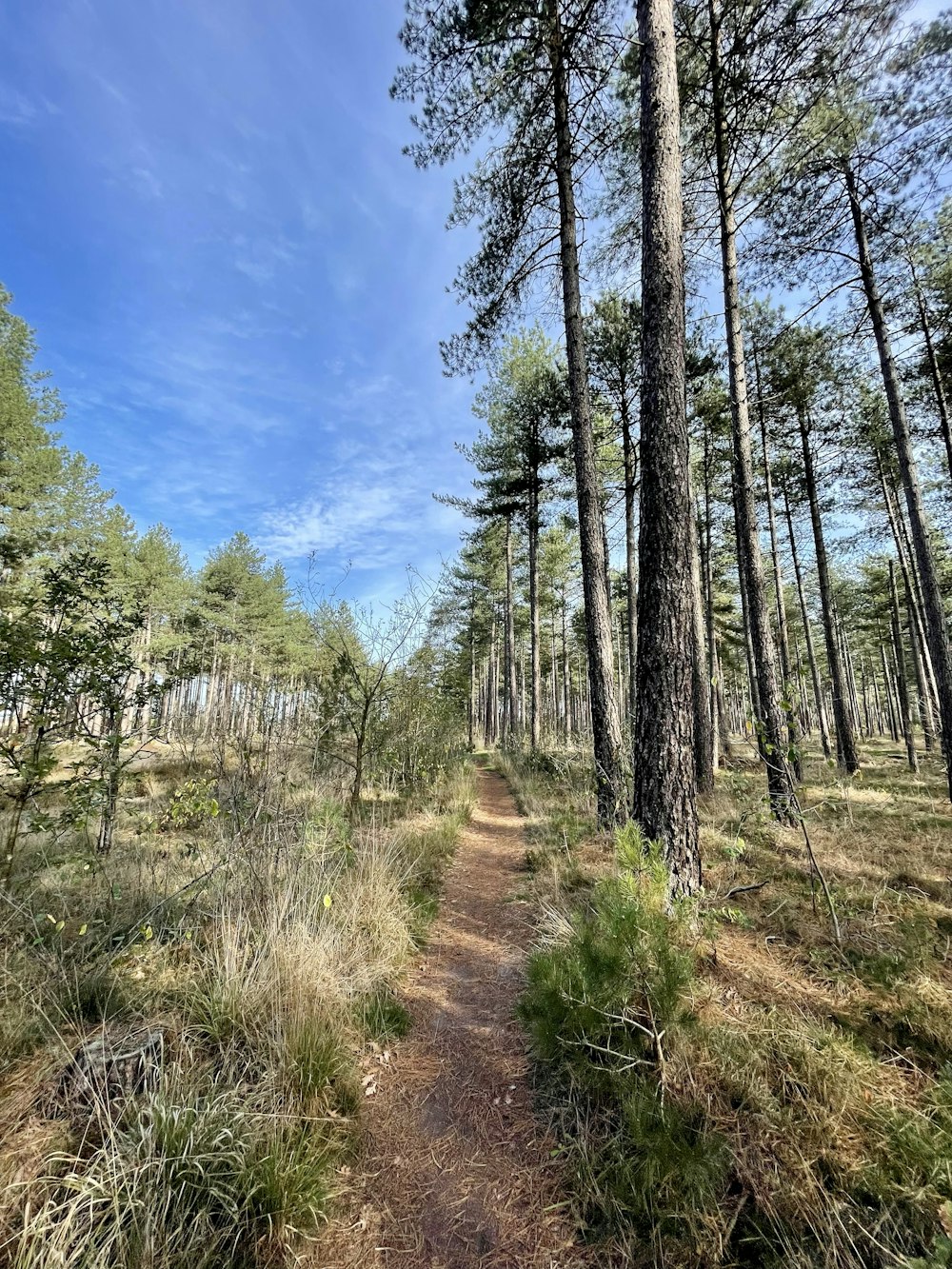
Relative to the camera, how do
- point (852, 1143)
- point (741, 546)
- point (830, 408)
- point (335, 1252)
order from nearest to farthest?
point (852, 1143) → point (335, 1252) → point (741, 546) → point (830, 408)

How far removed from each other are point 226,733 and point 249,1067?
4977 mm

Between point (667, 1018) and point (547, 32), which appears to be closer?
point (667, 1018)

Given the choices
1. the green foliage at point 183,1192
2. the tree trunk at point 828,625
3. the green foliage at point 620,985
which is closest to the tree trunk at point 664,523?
the green foliage at point 620,985

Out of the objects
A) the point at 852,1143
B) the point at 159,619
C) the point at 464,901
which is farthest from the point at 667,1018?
the point at 159,619

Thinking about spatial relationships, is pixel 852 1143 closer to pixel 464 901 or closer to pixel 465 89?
pixel 464 901

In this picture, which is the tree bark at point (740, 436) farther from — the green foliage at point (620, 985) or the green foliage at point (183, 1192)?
the green foliage at point (183, 1192)

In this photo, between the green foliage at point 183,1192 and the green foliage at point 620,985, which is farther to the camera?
Result: the green foliage at point 620,985

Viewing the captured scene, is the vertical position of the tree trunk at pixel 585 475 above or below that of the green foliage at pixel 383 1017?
above

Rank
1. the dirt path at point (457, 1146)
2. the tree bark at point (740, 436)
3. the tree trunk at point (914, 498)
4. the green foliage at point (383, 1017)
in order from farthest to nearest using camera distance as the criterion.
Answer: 1. the tree trunk at point (914, 498)
2. the tree bark at point (740, 436)
3. the green foliage at point (383, 1017)
4. the dirt path at point (457, 1146)

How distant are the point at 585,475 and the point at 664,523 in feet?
10.7

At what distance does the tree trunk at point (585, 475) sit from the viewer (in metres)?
5.87

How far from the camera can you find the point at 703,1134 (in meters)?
1.67

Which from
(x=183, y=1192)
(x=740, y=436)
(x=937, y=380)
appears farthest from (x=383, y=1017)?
(x=937, y=380)

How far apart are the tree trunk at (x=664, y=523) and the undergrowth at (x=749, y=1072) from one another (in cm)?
46
